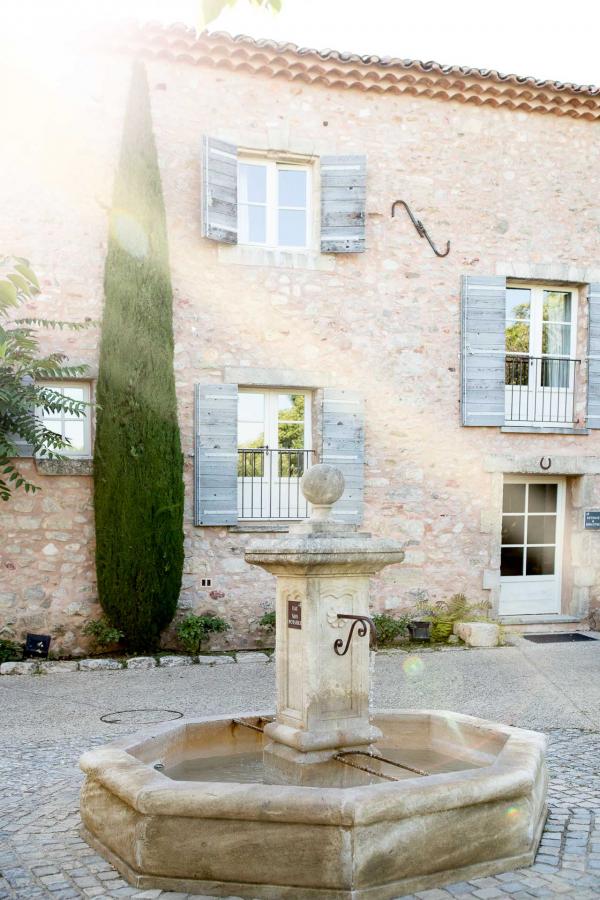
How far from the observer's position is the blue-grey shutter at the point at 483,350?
9.83m

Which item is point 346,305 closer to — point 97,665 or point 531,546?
point 531,546

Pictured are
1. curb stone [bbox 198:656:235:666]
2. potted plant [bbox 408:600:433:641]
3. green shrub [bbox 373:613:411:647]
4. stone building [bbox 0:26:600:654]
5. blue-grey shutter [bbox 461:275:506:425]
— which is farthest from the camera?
blue-grey shutter [bbox 461:275:506:425]

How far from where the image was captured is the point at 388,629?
9.19 meters

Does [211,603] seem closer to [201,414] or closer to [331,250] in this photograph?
[201,414]

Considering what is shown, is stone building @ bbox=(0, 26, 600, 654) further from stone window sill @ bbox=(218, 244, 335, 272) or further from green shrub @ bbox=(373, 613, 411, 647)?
green shrub @ bbox=(373, 613, 411, 647)

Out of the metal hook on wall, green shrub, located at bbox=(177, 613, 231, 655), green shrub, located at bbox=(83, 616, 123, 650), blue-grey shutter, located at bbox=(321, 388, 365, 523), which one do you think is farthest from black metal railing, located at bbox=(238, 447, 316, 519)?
the metal hook on wall

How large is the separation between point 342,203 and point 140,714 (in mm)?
5764

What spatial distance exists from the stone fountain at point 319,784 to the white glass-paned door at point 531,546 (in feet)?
20.0

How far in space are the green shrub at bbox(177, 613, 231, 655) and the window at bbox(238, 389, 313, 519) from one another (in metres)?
1.17

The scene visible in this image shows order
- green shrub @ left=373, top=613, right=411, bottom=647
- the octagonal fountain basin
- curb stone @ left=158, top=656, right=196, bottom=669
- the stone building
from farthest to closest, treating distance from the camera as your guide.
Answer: green shrub @ left=373, top=613, right=411, bottom=647 → the stone building → curb stone @ left=158, top=656, right=196, bottom=669 → the octagonal fountain basin

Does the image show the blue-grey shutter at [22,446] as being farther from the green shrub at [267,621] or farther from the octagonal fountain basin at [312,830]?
the octagonal fountain basin at [312,830]

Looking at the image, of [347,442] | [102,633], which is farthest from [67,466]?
[347,442]

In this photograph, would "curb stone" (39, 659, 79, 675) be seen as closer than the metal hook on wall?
Yes

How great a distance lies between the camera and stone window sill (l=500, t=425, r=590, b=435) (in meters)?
9.98
